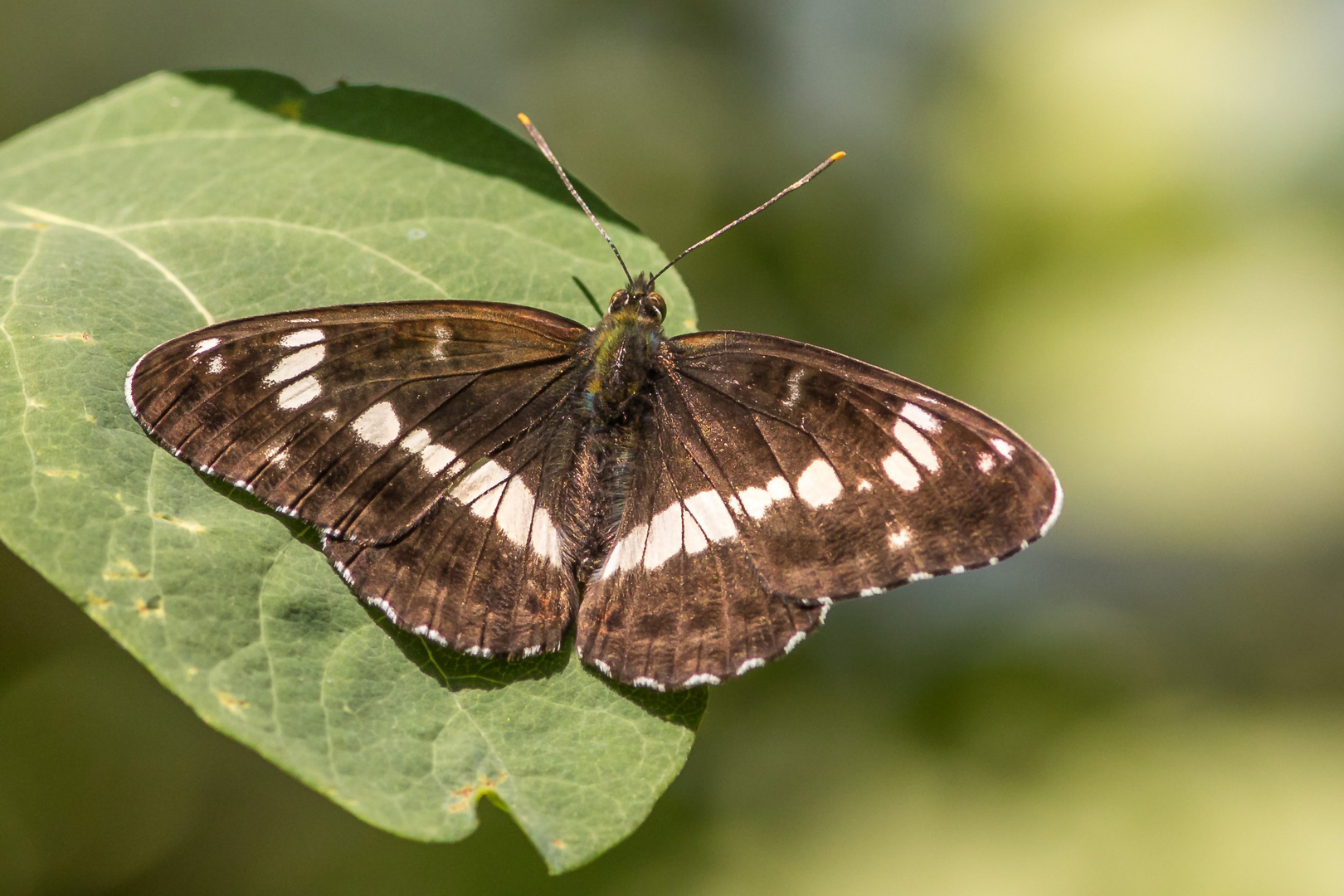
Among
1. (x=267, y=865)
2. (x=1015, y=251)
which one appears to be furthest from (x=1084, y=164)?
(x=267, y=865)

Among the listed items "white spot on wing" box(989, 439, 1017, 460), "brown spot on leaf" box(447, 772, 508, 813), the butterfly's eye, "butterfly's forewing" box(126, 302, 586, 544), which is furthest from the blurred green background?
"brown spot on leaf" box(447, 772, 508, 813)

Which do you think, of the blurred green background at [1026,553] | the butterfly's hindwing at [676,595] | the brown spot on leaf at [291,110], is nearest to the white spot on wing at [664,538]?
the butterfly's hindwing at [676,595]

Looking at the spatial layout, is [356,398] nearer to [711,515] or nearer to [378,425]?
[378,425]

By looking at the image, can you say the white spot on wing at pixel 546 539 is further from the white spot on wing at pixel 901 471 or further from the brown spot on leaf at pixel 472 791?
the white spot on wing at pixel 901 471

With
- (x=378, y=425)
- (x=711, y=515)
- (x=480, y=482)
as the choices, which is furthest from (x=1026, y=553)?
(x=378, y=425)

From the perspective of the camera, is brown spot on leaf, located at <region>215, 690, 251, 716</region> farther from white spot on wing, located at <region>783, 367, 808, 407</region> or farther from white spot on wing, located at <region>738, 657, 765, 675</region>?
white spot on wing, located at <region>783, 367, 808, 407</region>
